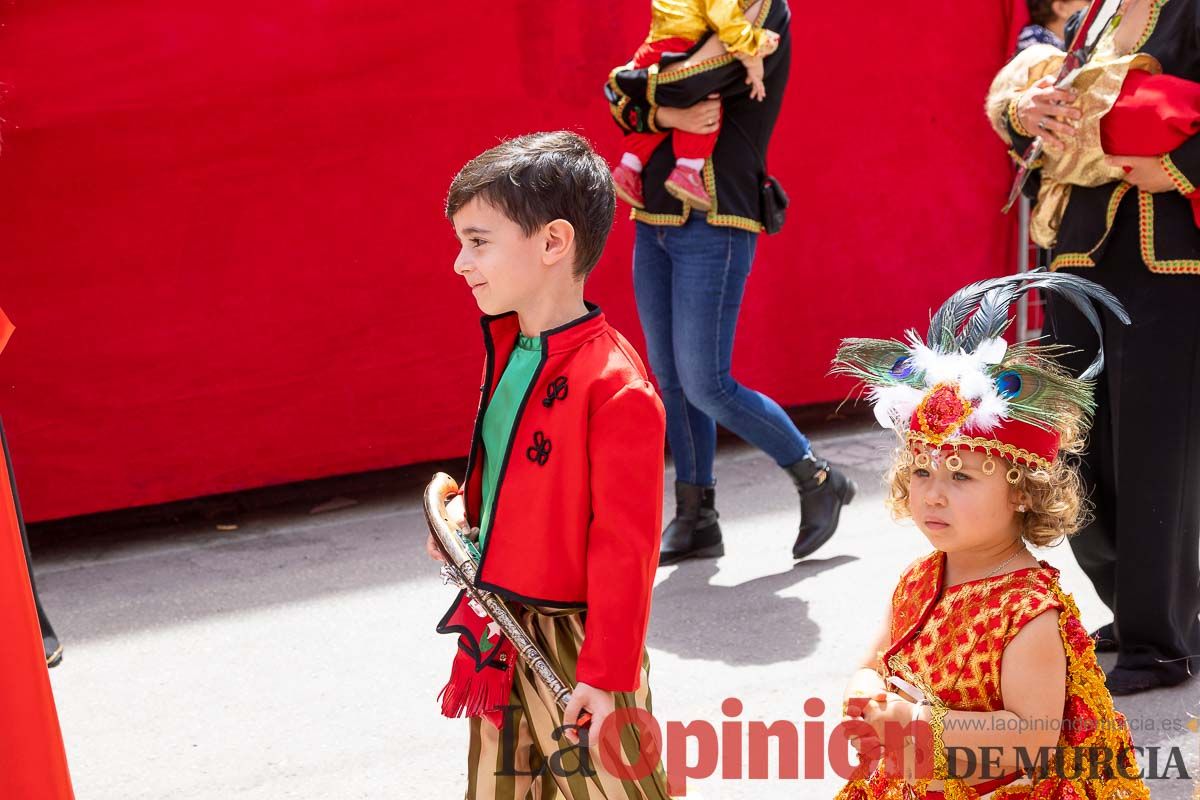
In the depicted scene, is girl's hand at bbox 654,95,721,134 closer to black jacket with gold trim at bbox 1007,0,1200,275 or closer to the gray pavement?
Result: black jacket with gold trim at bbox 1007,0,1200,275

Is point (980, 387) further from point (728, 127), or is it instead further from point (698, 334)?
point (728, 127)

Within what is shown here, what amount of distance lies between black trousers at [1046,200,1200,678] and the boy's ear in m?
1.46

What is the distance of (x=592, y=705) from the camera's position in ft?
6.66

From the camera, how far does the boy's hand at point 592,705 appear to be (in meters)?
2.03

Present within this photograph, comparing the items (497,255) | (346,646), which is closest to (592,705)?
(497,255)

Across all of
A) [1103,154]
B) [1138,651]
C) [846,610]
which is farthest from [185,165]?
[1138,651]

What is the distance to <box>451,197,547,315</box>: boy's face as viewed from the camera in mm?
2135

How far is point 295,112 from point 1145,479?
10.4 feet

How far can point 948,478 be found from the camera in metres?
2.11

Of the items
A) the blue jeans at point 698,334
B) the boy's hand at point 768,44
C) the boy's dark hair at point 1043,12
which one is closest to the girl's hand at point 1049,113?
the boy's hand at point 768,44

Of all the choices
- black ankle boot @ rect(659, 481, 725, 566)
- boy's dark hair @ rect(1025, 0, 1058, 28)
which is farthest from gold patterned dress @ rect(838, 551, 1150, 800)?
boy's dark hair @ rect(1025, 0, 1058, 28)

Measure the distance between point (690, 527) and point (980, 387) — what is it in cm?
229

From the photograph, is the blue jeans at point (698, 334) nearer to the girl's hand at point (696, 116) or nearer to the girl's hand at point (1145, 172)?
the girl's hand at point (696, 116)

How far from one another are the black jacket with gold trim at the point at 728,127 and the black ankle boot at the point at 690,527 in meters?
0.89
